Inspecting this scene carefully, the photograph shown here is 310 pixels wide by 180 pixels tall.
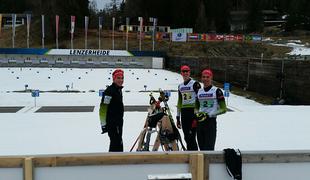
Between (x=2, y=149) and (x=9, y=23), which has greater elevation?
(x=9, y=23)

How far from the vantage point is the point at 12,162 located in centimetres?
382

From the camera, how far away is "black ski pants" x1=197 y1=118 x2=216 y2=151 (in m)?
5.95

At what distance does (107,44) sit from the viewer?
2197 inches

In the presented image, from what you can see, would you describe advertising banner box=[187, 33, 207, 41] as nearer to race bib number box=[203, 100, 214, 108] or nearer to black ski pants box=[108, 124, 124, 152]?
race bib number box=[203, 100, 214, 108]

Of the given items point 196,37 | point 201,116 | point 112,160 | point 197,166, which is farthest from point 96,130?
point 196,37

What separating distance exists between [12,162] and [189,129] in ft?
11.3

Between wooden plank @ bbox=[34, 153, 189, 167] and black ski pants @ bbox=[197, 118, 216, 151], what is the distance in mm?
1993

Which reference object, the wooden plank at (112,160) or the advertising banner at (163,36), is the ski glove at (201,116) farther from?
the advertising banner at (163,36)

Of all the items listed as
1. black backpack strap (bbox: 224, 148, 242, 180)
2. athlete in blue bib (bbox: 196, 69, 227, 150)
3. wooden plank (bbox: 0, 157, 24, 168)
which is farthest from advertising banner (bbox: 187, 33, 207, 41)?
wooden plank (bbox: 0, 157, 24, 168)

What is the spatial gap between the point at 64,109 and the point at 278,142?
27.2ft

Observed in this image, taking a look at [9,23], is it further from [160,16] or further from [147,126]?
[147,126]

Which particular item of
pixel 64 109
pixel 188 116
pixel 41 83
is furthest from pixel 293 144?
pixel 41 83

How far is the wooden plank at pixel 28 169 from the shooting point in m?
3.77

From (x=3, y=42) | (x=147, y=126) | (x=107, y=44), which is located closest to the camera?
(x=147, y=126)
